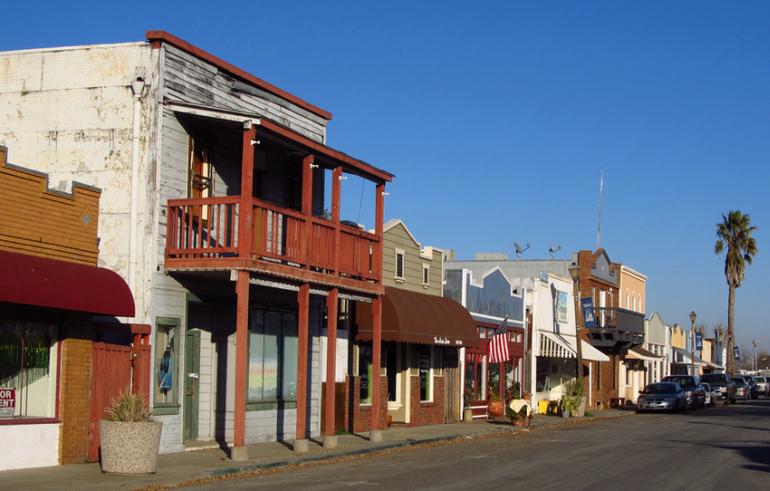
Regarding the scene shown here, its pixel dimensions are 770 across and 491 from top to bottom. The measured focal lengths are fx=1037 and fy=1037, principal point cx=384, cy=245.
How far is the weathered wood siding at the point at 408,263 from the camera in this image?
97.1 ft

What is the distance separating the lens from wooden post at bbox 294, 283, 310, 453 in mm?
20609

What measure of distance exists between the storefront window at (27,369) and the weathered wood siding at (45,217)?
1239mm

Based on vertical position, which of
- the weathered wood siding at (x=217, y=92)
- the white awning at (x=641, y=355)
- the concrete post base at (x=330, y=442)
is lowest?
the concrete post base at (x=330, y=442)

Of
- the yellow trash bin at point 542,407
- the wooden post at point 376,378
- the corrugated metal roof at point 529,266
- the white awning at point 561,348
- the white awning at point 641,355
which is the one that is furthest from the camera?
the white awning at point 641,355

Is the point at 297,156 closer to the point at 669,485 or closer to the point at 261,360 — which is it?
the point at 261,360

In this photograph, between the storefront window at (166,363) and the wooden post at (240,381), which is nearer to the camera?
the wooden post at (240,381)

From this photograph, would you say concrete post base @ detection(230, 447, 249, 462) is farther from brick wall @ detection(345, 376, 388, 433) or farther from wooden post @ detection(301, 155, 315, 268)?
brick wall @ detection(345, 376, 388, 433)

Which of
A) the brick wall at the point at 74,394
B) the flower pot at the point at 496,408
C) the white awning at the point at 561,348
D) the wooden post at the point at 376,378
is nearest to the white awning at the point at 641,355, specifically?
the white awning at the point at 561,348

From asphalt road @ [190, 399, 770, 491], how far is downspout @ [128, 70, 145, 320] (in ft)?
15.3

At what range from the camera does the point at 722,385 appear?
206 ft

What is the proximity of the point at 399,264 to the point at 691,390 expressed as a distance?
A: 25.6 m

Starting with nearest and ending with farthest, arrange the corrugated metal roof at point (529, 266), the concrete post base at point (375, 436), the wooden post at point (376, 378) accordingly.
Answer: the concrete post base at point (375, 436), the wooden post at point (376, 378), the corrugated metal roof at point (529, 266)

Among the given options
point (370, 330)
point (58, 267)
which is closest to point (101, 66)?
point (58, 267)

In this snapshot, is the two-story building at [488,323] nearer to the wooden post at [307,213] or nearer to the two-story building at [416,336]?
the two-story building at [416,336]
